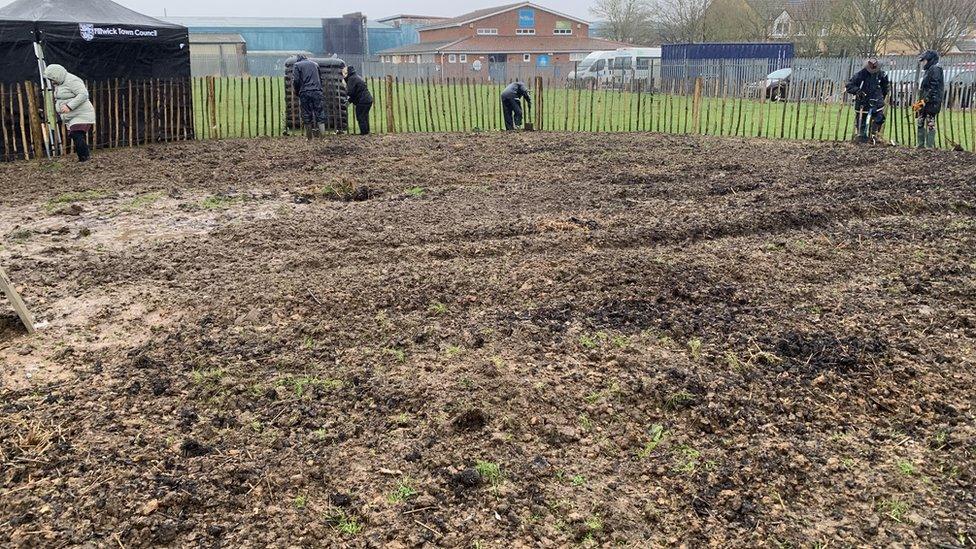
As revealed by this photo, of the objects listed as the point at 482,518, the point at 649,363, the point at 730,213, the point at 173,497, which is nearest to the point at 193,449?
the point at 173,497

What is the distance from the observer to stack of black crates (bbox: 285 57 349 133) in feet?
49.9

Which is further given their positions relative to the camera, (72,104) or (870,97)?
(870,97)

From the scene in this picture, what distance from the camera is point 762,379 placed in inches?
149

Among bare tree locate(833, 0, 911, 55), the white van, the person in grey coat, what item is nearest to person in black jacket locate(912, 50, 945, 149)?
the person in grey coat

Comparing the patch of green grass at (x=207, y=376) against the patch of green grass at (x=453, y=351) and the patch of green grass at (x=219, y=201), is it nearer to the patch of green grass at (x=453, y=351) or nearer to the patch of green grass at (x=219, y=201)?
the patch of green grass at (x=453, y=351)

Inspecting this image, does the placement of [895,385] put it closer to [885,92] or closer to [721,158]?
[721,158]

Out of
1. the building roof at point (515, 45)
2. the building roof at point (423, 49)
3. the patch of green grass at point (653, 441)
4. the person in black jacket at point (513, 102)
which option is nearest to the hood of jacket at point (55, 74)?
the person in black jacket at point (513, 102)

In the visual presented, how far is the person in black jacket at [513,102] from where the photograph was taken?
1541 cm

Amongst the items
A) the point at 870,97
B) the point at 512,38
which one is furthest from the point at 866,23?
the point at 512,38

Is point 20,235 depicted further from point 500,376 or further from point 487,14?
point 487,14

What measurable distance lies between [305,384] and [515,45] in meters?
63.4

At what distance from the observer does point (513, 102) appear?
15508 mm

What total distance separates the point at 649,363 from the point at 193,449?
7.60 feet

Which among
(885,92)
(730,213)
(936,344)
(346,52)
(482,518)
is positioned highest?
(346,52)
